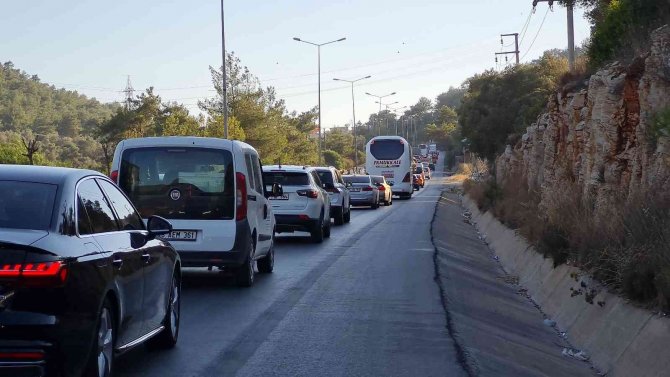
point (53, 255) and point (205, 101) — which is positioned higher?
point (205, 101)

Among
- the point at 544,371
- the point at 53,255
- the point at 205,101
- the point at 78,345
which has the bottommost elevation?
the point at 544,371

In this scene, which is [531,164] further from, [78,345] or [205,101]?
[205,101]

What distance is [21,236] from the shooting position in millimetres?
6660

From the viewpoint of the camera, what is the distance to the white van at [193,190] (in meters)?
14.5

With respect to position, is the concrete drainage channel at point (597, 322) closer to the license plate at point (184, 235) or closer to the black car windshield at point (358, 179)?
the license plate at point (184, 235)

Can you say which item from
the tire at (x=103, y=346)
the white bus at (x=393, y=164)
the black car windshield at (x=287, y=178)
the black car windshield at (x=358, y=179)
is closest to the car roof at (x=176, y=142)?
the tire at (x=103, y=346)

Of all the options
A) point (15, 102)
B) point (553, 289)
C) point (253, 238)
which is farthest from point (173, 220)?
point (15, 102)

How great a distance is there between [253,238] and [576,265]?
15.1ft

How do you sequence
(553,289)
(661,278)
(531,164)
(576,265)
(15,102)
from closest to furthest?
(661,278) → (576,265) → (553,289) → (531,164) → (15,102)

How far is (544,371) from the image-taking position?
957cm

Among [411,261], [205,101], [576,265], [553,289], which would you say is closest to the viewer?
[576,265]

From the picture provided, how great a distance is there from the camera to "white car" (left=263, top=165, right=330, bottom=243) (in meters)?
23.9

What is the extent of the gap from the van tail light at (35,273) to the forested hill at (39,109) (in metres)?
85.9

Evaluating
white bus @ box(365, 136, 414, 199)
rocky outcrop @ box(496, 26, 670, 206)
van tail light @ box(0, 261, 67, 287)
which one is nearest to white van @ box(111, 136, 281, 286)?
rocky outcrop @ box(496, 26, 670, 206)
